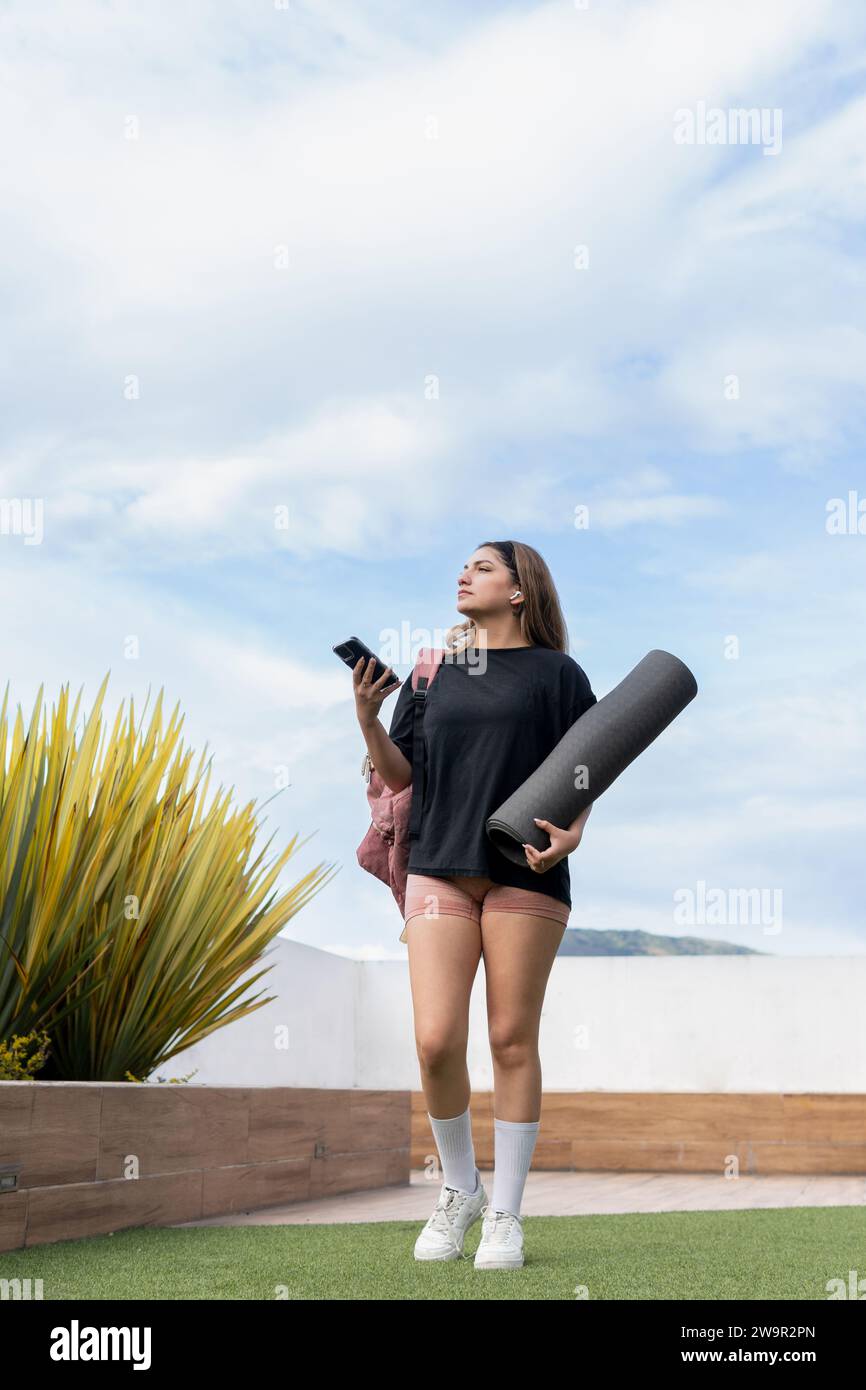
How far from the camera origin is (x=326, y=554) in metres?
7.41

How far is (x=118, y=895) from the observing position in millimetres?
3318

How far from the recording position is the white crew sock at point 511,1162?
2342 millimetres

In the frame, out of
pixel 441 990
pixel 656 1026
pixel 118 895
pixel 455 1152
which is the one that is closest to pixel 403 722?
pixel 441 990

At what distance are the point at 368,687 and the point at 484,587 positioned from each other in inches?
15.2

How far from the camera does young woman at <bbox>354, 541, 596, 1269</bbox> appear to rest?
2318 mm

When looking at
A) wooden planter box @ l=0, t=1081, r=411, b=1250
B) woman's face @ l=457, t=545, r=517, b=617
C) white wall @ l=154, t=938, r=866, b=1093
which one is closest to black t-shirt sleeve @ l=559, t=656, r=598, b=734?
woman's face @ l=457, t=545, r=517, b=617

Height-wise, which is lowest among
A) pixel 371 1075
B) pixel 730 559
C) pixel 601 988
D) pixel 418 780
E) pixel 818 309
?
pixel 371 1075

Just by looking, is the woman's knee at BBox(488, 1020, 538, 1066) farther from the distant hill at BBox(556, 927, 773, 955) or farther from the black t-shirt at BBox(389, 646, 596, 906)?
the distant hill at BBox(556, 927, 773, 955)

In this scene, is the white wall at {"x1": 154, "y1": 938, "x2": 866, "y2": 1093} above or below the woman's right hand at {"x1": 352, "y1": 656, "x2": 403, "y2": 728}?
below

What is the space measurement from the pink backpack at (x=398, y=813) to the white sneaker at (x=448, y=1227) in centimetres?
50

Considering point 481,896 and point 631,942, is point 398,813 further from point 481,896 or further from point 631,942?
point 631,942
